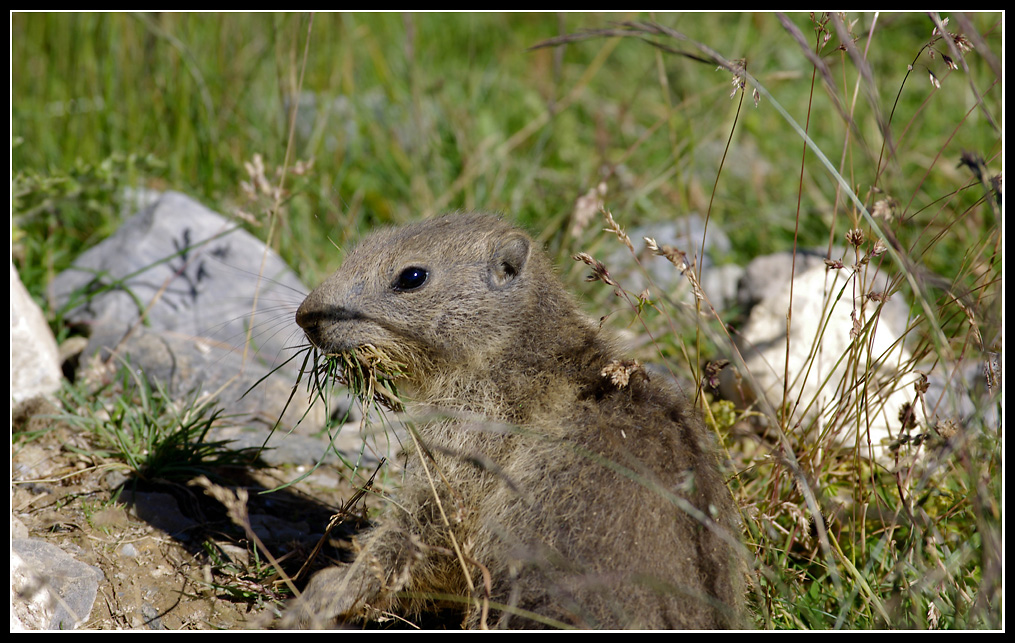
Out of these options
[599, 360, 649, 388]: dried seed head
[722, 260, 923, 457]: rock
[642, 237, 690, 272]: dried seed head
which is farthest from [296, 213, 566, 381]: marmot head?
[722, 260, 923, 457]: rock

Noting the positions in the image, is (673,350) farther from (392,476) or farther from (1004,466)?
(1004,466)

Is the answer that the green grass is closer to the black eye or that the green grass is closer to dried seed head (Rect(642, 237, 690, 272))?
the black eye

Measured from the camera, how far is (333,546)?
398cm

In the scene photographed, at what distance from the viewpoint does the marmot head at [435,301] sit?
11.9 ft

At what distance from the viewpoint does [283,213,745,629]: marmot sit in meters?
3.02

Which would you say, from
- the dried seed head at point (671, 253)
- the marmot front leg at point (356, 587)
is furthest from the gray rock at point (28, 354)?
the dried seed head at point (671, 253)

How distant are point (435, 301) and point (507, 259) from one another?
0.37 m

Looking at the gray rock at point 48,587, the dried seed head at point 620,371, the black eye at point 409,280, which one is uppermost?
the black eye at point 409,280

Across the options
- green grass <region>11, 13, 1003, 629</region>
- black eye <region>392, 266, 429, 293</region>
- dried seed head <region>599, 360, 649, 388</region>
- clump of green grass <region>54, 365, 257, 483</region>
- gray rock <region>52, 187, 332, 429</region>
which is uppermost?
green grass <region>11, 13, 1003, 629</region>

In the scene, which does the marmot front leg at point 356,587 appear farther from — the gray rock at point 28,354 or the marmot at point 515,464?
the gray rock at point 28,354

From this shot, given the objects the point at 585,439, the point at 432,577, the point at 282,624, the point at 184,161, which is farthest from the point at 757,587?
the point at 184,161

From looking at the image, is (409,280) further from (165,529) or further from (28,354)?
(28,354)

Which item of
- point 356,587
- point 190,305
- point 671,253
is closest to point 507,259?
point 671,253

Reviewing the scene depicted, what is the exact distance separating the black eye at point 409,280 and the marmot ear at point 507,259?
1.00ft
